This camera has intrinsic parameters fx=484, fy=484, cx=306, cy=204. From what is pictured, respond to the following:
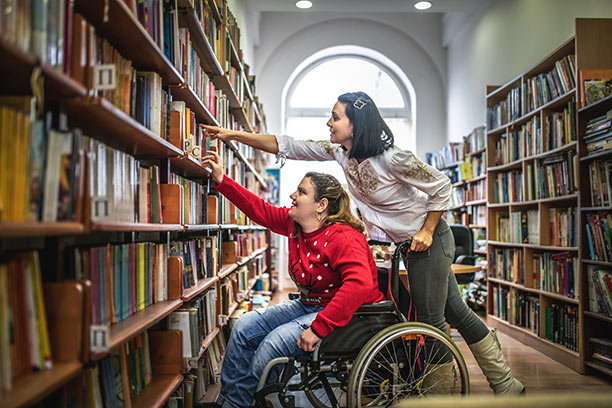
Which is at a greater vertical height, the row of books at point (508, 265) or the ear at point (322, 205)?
the ear at point (322, 205)

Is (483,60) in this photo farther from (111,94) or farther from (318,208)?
(111,94)

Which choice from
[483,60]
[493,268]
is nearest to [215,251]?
[493,268]

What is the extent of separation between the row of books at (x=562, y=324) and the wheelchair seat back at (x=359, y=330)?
206 centimetres

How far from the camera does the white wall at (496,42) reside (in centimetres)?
414

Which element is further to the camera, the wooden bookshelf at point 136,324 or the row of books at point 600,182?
the row of books at point 600,182

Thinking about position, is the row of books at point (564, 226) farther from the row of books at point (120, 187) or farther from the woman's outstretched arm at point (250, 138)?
the row of books at point (120, 187)

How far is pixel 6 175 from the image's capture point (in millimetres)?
872

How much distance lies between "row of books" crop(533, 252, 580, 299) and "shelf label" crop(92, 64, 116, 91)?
9.64 ft

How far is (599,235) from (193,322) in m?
2.33

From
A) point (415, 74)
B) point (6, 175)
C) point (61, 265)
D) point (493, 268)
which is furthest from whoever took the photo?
point (415, 74)

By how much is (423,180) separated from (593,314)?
1743 millimetres

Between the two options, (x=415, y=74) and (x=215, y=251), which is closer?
(x=215, y=251)

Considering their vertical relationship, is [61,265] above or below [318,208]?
below

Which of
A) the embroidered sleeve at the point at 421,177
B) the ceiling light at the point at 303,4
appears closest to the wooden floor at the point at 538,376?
the embroidered sleeve at the point at 421,177
